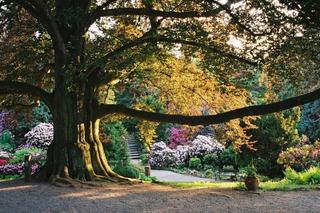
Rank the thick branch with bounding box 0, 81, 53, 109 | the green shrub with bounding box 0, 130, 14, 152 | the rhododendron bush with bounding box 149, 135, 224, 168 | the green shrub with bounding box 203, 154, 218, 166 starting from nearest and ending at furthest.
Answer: the thick branch with bounding box 0, 81, 53, 109, the green shrub with bounding box 203, 154, 218, 166, the rhododendron bush with bounding box 149, 135, 224, 168, the green shrub with bounding box 0, 130, 14, 152

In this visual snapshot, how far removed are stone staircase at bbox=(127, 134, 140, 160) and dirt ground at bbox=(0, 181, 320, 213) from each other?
50.8 ft

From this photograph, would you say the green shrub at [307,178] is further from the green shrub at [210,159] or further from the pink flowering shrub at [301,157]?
the green shrub at [210,159]

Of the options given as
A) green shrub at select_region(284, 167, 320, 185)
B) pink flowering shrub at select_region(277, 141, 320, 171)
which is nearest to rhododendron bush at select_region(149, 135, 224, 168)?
pink flowering shrub at select_region(277, 141, 320, 171)

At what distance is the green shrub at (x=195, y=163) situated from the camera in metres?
21.1

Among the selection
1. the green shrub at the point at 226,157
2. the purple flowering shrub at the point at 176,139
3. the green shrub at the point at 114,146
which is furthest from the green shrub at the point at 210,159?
the green shrub at the point at 114,146

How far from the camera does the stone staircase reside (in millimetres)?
25688

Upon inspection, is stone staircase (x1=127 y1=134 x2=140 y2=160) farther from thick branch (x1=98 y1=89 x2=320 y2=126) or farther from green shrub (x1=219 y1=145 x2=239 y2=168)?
thick branch (x1=98 y1=89 x2=320 y2=126)

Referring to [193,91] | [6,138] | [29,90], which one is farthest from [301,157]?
[6,138]

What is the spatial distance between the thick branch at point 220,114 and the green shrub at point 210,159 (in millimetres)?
10053

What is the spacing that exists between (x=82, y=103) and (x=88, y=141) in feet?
3.29

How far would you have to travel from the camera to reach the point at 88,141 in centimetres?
1133

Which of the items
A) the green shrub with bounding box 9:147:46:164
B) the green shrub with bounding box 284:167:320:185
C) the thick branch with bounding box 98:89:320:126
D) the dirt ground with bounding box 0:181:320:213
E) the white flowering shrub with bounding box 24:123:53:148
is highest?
the white flowering shrub with bounding box 24:123:53:148

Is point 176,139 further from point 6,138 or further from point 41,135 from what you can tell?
point 6,138

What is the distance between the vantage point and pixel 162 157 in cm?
2192
